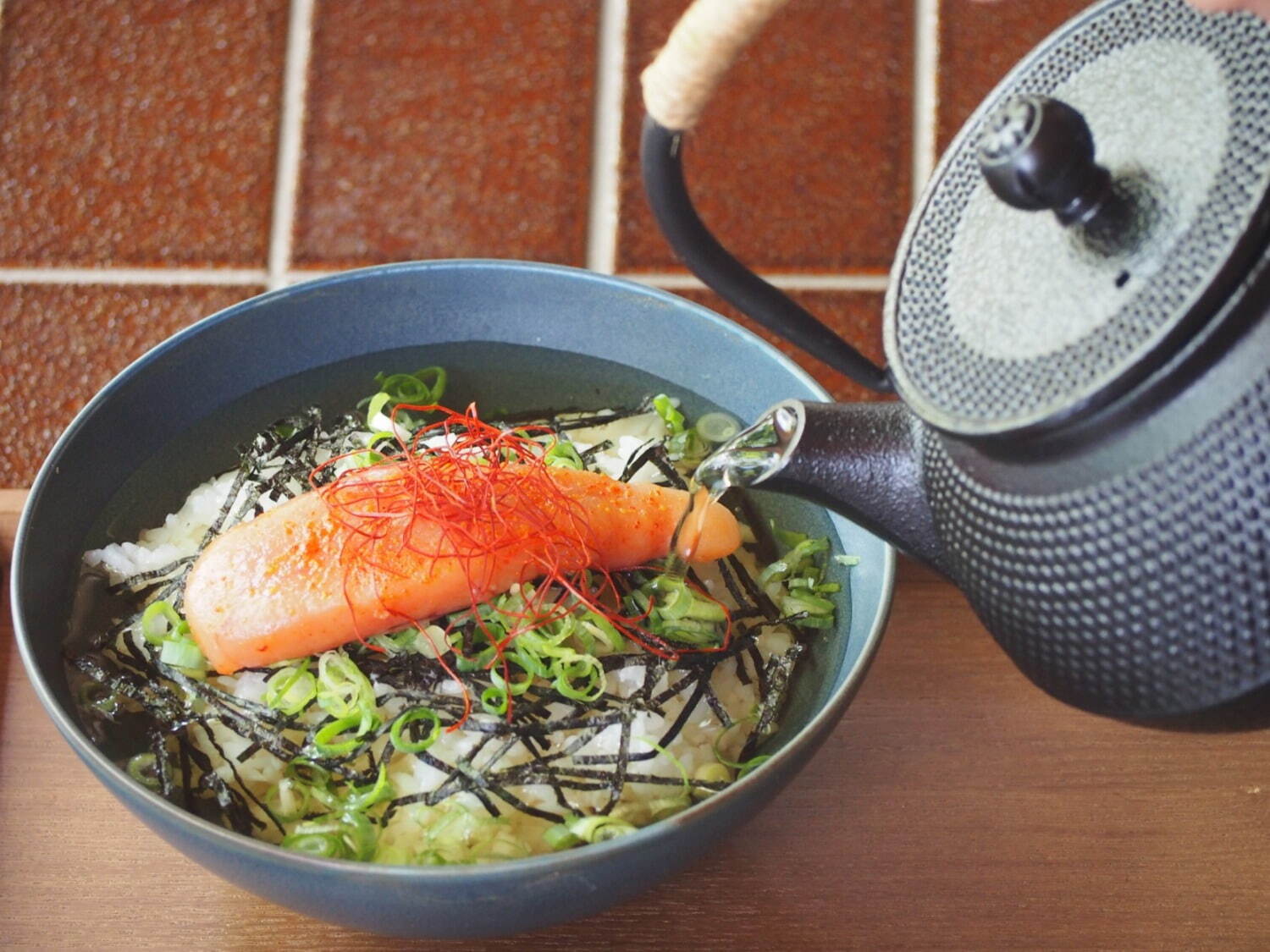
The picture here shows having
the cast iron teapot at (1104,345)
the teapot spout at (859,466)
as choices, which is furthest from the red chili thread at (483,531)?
the cast iron teapot at (1104,345)

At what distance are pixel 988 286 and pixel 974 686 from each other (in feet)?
1.76

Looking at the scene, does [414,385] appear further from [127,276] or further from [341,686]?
[127,276]

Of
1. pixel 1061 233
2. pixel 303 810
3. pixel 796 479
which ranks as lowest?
pixel 303 810

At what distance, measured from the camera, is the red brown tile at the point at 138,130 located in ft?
6.36

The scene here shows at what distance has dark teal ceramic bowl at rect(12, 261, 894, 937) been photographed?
911 mm

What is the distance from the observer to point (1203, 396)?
647mm

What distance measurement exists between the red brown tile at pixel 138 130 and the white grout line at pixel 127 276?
14 mm

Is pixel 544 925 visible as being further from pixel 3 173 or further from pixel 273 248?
pixel 3 173

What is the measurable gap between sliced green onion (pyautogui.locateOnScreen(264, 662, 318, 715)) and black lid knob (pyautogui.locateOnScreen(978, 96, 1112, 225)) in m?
0.70

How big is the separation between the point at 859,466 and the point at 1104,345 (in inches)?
9.1

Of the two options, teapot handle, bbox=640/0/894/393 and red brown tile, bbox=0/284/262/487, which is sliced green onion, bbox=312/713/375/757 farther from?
red brown tile, bbox=0/284/262/487

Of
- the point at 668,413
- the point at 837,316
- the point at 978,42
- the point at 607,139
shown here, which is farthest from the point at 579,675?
the point at 978,42

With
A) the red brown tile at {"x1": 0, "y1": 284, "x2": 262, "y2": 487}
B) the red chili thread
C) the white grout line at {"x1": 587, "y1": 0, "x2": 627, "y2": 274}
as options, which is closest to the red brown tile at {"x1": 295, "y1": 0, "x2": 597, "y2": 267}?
the white grout line at {"x1": 587, "y1": 0, "x2": 627, "y2": 274}

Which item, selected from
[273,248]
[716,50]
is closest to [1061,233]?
[716,50]
